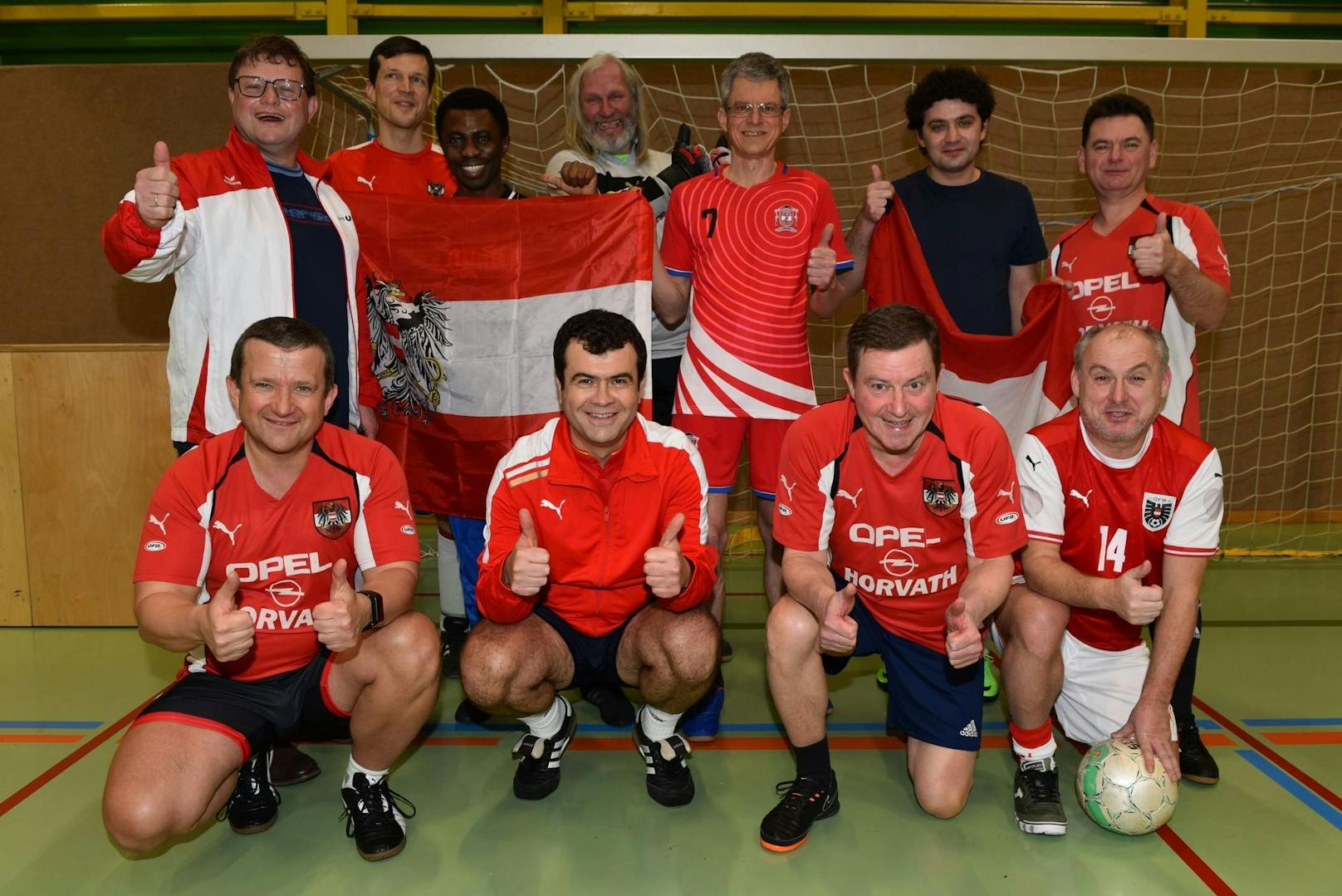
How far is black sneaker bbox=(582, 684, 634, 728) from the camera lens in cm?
360

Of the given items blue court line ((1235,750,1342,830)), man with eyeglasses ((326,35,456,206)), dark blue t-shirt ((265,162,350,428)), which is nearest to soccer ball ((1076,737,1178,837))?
blue court line ((1235,750,1342,830))

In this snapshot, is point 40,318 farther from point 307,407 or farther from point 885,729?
point 885,729

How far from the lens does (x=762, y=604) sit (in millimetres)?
5102

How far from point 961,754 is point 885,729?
0.67m

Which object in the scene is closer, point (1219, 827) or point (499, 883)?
point (499, 883)

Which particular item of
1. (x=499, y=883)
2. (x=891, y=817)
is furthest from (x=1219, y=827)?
(x=499, y=883)

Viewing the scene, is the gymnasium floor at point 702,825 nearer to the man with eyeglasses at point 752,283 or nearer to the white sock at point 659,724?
the white sock at point 659,724

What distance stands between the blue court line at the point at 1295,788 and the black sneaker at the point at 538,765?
2308mm

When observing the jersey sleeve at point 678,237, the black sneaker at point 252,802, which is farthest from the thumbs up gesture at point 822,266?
the black sneaker at point 252,802

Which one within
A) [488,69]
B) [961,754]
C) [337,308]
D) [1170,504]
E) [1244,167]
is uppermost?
[488,69]

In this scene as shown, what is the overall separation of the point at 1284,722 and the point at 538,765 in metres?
2.74

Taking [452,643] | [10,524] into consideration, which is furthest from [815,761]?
[10,524]

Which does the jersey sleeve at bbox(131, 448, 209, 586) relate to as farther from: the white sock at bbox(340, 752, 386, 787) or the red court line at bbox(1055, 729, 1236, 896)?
the red court line at bbox(1055, 729, 1236, 896)

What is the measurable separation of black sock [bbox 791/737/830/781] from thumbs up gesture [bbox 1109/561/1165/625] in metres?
0.95
